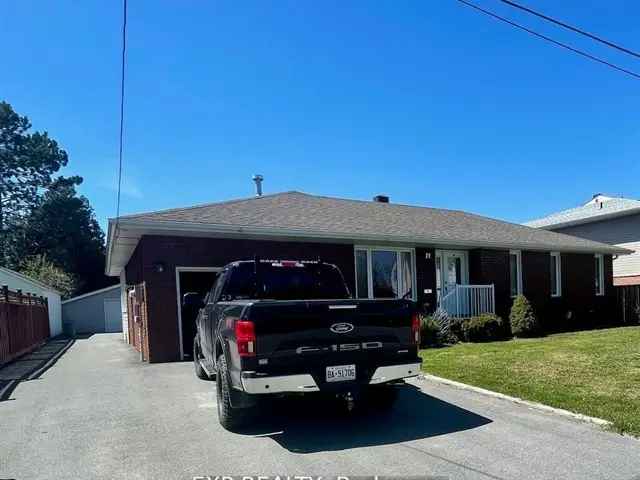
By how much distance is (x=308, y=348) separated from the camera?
498 cm

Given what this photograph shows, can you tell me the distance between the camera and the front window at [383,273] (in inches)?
593

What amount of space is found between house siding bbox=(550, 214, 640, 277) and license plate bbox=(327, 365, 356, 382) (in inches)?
956

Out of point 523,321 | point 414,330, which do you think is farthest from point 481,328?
point 414,330

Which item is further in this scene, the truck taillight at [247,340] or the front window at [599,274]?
the front window at [599,274]

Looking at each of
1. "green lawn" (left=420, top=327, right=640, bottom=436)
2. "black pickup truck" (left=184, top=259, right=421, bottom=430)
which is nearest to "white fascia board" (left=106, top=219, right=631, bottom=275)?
"green lawn" (left=420, top=327, right=640, bottom=436)

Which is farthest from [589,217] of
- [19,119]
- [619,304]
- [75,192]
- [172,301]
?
[19,119]

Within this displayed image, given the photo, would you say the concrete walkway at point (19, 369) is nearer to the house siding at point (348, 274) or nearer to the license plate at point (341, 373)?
the house siding at point (348, 274)

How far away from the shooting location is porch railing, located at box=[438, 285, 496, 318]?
15.7 meters

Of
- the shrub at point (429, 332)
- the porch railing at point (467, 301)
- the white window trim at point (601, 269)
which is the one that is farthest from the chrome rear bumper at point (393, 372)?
the white window trim at point (601, 269)

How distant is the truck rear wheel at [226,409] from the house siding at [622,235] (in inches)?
978

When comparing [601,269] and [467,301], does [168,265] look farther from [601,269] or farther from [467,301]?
[601,269]

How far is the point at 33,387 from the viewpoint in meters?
9.14

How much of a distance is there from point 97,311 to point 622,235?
34.5m

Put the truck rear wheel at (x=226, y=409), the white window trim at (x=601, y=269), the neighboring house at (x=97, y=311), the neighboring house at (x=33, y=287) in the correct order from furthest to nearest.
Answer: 1. the neighboring house at (x=97, y=311)
2. the neighboring house at (x=33, y=287)
3. the white window trim at (x=601, y=269)
4. the truck rear wheel at (x=226, y=409)
